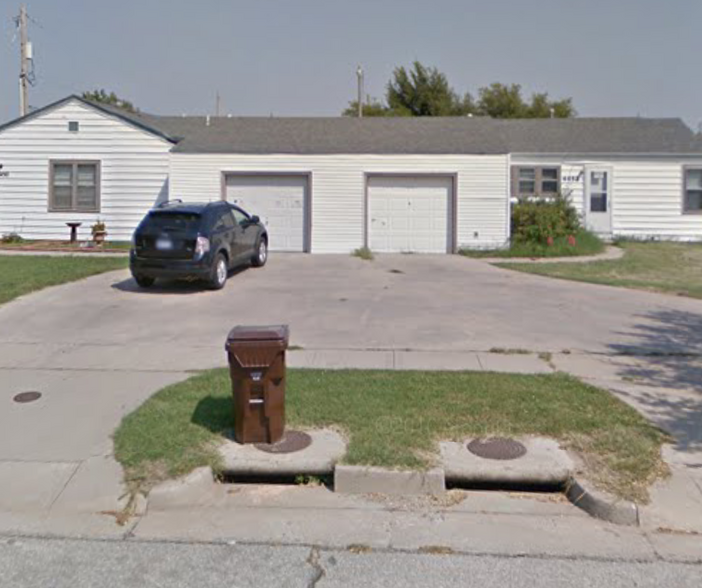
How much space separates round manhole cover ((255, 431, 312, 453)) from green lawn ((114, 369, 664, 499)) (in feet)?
0.69

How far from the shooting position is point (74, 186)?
19109 mm

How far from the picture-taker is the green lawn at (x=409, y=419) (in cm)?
437

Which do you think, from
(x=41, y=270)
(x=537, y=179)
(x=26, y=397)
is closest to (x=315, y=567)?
(x=26, y=397)

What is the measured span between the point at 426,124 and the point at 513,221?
5110 millimetres

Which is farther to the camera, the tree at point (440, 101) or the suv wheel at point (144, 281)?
the tree at point (440, 101)

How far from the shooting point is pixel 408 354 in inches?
289

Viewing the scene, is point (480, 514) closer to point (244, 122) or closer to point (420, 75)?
point (244, 122)

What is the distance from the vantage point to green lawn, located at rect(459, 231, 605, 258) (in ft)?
56.1

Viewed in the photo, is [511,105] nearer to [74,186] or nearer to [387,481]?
[74,186]

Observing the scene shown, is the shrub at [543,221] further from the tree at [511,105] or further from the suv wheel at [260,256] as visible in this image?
the tree at [511,105]

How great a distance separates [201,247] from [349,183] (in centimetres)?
780

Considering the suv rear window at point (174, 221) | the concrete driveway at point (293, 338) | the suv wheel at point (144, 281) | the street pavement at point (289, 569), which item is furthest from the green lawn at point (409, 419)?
the suv wheel at point (144, 281)

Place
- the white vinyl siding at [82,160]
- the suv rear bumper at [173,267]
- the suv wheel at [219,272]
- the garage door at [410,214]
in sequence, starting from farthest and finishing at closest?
the white vinyl siding at [82,160]
the garage door at [410,214]
the suv wheel at [219,272]
the suv rear bumper at [173,267]

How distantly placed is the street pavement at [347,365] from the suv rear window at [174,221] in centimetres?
122
